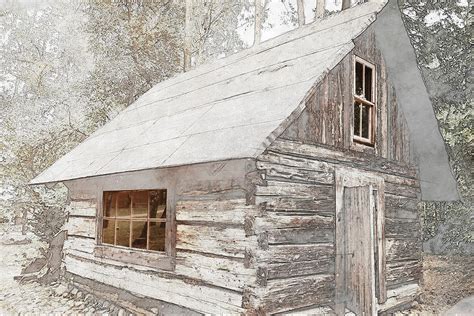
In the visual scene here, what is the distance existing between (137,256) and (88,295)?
7.51 feet

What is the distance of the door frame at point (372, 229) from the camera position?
6617 millimetres

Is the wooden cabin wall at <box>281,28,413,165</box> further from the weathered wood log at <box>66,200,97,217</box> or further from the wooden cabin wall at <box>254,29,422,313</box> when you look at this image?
the weathered wood log at <box>66,200,97,217</box>

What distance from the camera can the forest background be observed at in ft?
35.2

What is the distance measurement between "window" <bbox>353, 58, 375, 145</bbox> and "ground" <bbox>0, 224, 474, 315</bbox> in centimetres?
375

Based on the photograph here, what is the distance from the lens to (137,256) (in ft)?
24.3

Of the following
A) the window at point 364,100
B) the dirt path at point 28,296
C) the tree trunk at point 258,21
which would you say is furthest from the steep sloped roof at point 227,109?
the tree trunk at point 258,21

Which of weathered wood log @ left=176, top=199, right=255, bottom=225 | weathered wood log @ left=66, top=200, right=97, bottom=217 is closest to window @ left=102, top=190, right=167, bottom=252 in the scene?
weathered wood log @ left=66, top=200, right=97, bottom=217

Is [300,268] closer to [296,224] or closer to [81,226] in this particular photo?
[296,224]

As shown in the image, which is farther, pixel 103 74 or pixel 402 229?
pixel 103 74

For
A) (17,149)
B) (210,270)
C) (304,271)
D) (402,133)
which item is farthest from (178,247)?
(17,149)

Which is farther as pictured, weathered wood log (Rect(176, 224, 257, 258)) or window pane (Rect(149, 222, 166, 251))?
window pane (Rect(149, 222, 166, 251))

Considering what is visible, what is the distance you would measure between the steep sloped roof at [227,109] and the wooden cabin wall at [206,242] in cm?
49

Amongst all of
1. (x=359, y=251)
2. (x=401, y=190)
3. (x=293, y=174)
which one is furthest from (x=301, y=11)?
(x=359, y=251)

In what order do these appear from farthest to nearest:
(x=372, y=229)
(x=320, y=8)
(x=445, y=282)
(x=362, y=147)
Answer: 1. (x=320, y=8)
2. (x=445, y=282)
3. (x=362, y=147)
4. (x=372, y=229)
